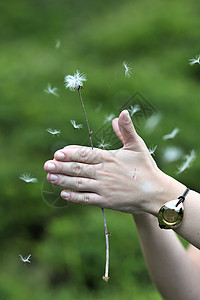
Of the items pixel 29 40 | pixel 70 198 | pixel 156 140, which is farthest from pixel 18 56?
pixel 70 198

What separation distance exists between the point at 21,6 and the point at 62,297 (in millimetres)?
4195

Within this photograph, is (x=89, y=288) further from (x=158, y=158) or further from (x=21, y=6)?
(x=21, y=6)

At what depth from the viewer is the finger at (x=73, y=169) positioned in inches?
36.7

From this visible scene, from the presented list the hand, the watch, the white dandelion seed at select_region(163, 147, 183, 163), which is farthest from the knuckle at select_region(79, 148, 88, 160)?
the white dandelion seed at select_region(163, 147, 183, 163)

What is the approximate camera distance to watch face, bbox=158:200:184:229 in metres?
0.95

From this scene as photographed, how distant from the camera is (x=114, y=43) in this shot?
166 inches

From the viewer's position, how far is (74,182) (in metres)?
0.94

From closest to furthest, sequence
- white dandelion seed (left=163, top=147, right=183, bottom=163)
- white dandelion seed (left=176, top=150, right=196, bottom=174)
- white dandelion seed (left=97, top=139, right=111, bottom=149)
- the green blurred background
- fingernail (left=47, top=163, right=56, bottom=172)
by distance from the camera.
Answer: fingernail (left=47, top=163, right=56, bottom=172) → white dandelion seed (left=97, top=139, right=111, bottom=149) → white dandelion seed (left=176, top=150, right=196, bottom=174) → the green blurred background → white dandelion seed (left=163, top=147, right=183, bottom=163)

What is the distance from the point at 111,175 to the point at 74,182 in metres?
0.09

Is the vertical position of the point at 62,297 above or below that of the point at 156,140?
below

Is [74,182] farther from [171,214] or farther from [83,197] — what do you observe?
[171,214]


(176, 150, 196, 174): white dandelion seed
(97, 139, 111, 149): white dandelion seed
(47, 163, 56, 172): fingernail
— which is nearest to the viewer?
(47, 163, 56, 172): fingernail

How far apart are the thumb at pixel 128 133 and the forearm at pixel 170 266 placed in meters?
0.41

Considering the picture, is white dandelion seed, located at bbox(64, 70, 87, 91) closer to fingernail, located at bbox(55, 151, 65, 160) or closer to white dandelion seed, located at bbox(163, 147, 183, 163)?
fingernail, located at bbox(55, 151, 65, 160)
